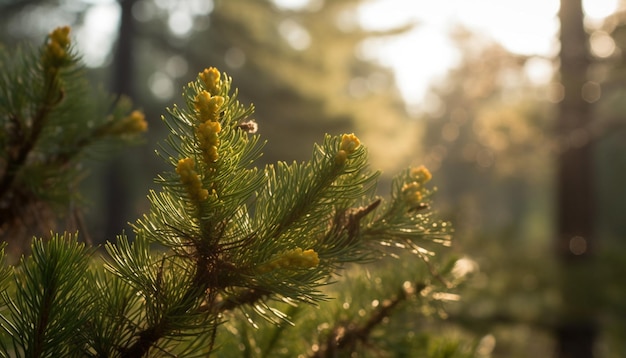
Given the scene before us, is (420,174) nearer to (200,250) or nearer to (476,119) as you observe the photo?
(200,250)

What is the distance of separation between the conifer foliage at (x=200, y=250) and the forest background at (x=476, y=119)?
2.02 ft

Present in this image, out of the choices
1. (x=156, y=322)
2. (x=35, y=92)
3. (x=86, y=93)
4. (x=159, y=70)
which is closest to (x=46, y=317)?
(x=156, y=322)

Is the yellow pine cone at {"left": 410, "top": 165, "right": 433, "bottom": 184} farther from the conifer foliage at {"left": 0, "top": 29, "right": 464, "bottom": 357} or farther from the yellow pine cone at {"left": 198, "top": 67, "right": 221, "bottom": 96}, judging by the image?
the yellow pine cone at {"left": 198, "top": 67, "right": 221, "bottom": 96}

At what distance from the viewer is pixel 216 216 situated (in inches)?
31.8

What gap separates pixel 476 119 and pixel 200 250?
11279 mm

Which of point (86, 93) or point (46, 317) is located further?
point (86, 93)

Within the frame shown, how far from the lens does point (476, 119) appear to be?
38.2ft

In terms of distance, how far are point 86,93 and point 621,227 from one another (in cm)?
2371

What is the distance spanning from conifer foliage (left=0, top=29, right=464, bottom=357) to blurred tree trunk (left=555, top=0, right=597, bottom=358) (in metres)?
5.76

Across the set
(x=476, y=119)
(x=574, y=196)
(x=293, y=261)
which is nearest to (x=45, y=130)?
(x=293, y=261)

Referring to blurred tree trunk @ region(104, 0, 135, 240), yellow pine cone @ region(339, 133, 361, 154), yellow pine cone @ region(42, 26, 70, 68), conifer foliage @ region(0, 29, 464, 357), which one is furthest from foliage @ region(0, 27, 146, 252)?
blurred tree trunk @ region(104, 0, 135, 240)

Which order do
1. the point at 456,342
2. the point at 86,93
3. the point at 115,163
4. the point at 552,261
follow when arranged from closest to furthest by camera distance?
1. the point at 456,342
2. the point at 86,93
3. the point at 552,261
4. the point at 115,163

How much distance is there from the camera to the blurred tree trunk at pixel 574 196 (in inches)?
239

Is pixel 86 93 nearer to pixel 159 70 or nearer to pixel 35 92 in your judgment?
pixel 35 92
